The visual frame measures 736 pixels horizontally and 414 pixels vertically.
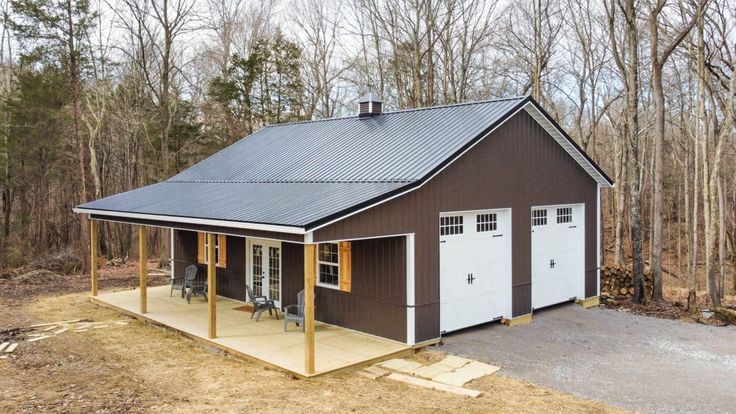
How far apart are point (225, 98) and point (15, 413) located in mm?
18588

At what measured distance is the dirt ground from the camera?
21.4 feet

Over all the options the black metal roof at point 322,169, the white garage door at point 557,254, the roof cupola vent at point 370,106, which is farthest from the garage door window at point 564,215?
the roof cupola vent at point 370,106

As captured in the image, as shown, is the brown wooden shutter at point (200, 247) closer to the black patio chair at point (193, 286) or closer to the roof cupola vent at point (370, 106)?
the black patio chair at point (193, 286)

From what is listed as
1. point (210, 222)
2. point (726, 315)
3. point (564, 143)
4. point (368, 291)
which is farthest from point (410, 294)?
point (726, 315)

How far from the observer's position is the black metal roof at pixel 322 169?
885 centimetres

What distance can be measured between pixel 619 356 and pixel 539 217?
Answer: 376 cm

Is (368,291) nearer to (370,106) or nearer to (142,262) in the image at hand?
(142,262)

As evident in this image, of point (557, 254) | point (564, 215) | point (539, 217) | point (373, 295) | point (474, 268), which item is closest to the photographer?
point (373, 295)

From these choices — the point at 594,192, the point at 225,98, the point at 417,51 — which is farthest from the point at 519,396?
the point at 225,98

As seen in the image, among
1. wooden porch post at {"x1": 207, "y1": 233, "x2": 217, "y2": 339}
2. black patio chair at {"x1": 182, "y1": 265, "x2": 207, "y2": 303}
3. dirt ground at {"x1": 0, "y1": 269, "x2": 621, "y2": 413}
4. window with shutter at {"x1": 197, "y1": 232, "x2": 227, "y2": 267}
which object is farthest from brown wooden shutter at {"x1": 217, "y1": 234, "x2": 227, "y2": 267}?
wooden porch post at {"x1": 207, "y1": 233, "x2": 217, "y2": 339}

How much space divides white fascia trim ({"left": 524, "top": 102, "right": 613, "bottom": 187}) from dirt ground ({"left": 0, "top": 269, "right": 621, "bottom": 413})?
556cm

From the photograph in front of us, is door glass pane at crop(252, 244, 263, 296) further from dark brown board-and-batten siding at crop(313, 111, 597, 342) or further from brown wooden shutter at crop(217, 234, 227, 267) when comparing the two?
dark brown board-and-batten siding at crop(313, 111, 597, 342)

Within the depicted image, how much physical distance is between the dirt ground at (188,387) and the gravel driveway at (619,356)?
652 mm

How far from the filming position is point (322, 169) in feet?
37.5
